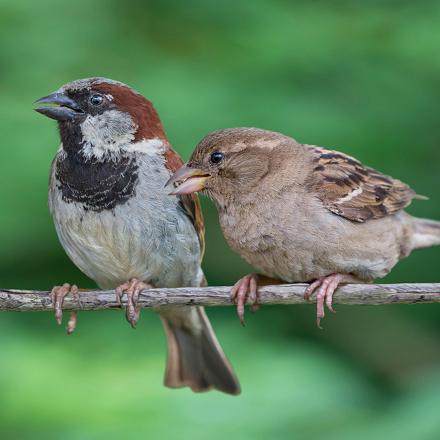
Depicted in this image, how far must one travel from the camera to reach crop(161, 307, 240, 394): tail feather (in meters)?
4.02

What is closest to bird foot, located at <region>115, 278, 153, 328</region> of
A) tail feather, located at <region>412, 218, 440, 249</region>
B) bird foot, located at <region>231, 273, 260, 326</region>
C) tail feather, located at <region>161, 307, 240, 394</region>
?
bird foot, located at <region>231, 273, 260, 326</region>

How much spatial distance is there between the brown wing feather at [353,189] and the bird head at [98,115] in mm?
551

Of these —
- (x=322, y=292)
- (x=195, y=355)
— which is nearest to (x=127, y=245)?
(x=322, y=292)

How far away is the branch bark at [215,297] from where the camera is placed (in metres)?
3.13

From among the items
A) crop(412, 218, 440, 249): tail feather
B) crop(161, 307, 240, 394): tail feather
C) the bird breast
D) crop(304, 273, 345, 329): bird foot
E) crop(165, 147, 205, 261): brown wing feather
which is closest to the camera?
crop(304, 273, 345, 329): bird foot

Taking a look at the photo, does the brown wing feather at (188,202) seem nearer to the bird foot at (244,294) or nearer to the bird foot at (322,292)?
the bird foot at (244,294)

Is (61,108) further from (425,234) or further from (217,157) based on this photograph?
(425,234)

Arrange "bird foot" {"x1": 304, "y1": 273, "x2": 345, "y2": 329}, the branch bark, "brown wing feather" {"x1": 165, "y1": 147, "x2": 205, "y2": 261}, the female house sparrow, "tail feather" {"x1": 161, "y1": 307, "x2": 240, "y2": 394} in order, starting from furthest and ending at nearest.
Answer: "tail feather" {"x1": 161, "y1": 307, "x2": 240, "y2": 394}, "brown wing feather" {"x1": 165, "y1": 147, "x2": 205, "y2": 261}, the female house sparrow, "bird foot" {"x1": 304, "y1": 273, "x2": 345, "y2": 329}, the branch bark

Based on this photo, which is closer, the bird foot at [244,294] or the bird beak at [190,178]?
the bird foot at [244,294]

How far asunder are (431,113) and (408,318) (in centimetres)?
91

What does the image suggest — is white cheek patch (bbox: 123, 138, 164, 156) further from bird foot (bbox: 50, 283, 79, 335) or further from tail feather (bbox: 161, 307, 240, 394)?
tail feather (bbox: 161, 307, 240, 394)

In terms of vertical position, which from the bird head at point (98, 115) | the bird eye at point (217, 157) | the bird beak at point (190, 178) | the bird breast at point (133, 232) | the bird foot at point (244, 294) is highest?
the bird head at point (98, 115)

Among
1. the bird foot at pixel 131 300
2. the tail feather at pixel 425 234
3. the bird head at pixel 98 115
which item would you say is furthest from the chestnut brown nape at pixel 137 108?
the tail feather at pixel 425 234

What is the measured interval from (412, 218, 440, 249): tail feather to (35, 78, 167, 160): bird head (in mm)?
951
